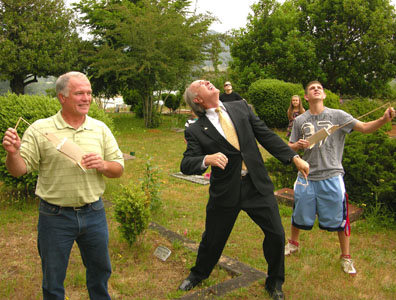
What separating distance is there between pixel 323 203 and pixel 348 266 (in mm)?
725

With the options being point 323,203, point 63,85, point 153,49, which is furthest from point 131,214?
point 153,49

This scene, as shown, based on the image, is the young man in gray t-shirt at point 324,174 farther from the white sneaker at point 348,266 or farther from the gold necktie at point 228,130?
the gold necktie at point 228,130

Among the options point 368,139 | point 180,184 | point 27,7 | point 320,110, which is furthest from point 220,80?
point 320,110

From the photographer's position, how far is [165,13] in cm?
1741

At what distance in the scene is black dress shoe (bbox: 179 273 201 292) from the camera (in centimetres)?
339

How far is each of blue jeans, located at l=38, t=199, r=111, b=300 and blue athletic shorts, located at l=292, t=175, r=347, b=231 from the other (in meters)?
2.22

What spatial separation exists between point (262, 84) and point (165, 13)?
239 inches

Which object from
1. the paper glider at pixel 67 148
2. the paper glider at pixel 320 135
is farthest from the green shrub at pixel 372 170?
the paper glider at pixel 67 148

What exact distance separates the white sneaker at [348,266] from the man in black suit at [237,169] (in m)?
1.01

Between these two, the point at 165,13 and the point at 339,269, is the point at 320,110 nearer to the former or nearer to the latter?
the point at 339,269

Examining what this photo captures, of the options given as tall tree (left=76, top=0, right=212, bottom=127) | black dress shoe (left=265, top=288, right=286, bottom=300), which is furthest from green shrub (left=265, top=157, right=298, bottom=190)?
tall tree (left=76, top=0, right=212, bottom=127)

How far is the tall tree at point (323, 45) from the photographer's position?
812 inches

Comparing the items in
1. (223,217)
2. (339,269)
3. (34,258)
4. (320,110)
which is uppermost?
(320,110)

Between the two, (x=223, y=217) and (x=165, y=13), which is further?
(x=165, y=13)
